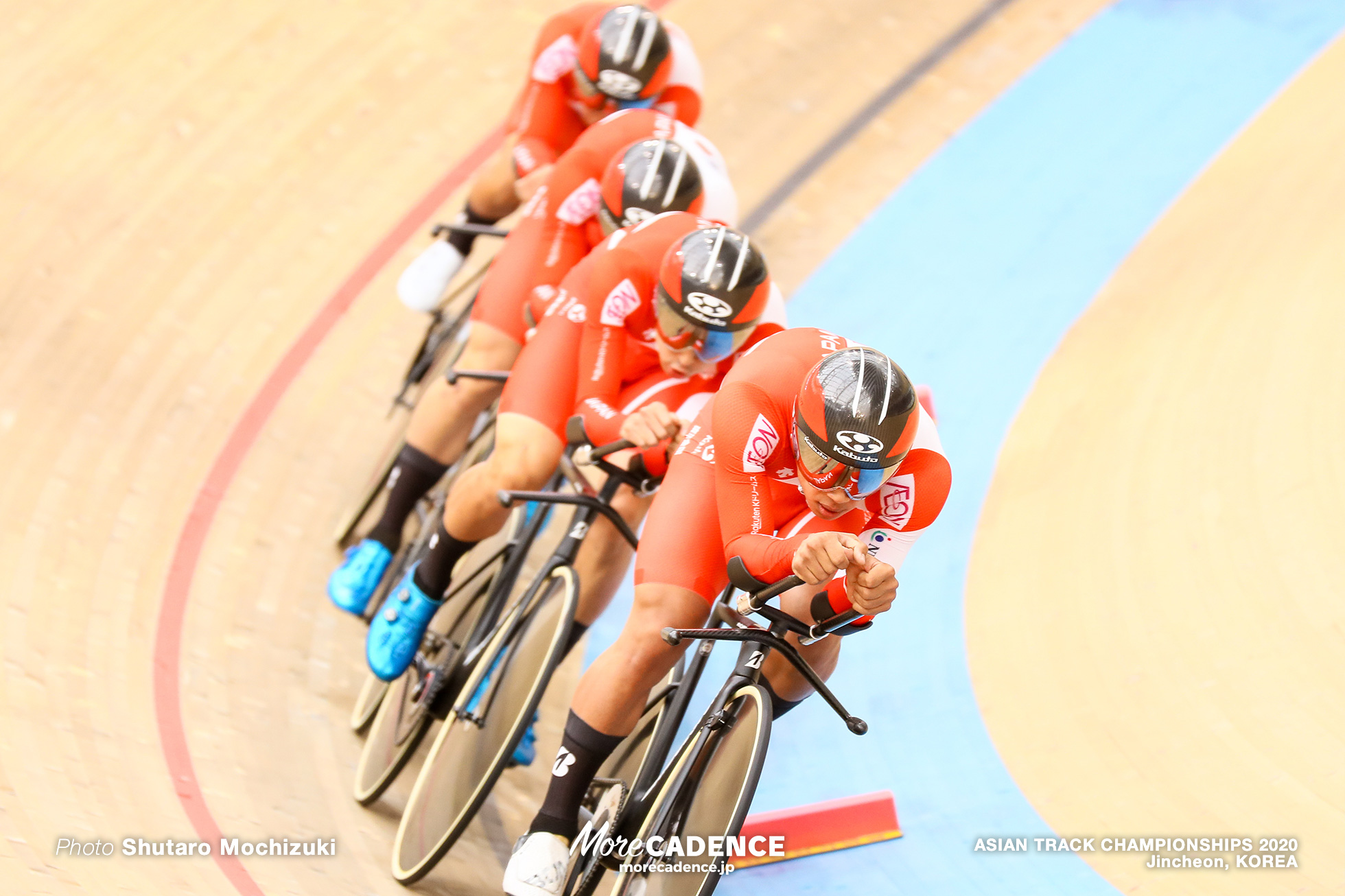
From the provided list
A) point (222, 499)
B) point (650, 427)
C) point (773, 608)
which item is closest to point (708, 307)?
point (650, 427)

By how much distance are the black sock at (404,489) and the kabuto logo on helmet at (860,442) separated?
2.03 meters

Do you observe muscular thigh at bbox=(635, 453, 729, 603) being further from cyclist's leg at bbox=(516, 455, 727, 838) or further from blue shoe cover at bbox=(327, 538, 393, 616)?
blue shoe cover at bbox=(327, 538, 393, 616)

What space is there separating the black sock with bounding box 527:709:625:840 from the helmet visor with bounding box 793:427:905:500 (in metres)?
0.78

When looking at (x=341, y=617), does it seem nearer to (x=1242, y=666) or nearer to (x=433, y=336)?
(x=433, y=336)

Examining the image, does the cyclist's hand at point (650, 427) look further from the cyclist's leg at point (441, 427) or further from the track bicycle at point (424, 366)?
the track bicycle at point (424, 366)

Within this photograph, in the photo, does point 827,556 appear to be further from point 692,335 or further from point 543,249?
point 543,249

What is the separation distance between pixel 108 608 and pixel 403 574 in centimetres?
93

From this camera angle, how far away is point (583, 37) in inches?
173

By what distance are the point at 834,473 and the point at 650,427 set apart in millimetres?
475

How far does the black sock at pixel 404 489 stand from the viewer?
4266 mm

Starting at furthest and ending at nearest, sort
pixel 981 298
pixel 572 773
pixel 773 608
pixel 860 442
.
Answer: pixel 981 298, pixel 572 773, pixel 773 608, pixel 860 442

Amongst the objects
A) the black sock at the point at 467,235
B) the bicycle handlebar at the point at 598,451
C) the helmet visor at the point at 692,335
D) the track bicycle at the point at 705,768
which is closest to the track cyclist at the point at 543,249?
the helmet visor at the point at 692,335

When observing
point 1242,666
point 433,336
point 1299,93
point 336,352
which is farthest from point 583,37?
point 1299,93

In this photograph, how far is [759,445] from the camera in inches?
109
